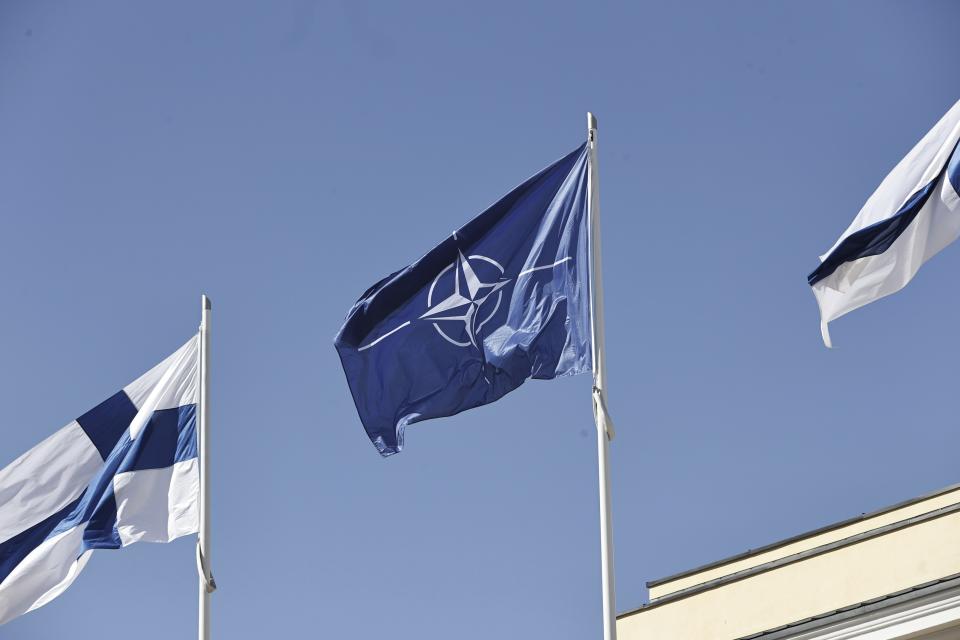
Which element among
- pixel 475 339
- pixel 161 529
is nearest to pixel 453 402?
pixel 475 339

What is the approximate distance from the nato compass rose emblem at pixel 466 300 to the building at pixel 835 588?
17.5 feet

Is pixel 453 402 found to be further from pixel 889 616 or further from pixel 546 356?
pixel 889 616

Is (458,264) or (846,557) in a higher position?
(458,264)

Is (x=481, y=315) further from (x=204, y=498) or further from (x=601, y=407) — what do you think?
(x=204, y=498)

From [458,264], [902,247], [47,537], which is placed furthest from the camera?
[47,537]

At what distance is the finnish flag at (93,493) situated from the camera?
19969mm

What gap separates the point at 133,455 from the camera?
802 inches

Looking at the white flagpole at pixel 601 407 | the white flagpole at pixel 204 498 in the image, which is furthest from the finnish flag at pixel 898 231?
the white flagpole at pixel 204 498

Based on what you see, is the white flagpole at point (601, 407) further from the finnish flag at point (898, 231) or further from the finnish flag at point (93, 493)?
the finnish flag at point (93, 493)

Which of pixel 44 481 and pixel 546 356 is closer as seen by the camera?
pixel 546 356

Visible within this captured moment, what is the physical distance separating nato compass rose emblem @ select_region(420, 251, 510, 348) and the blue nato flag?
0.01 metres

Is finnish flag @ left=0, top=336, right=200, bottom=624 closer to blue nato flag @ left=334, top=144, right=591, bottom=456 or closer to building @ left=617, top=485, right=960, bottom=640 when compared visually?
blue nato flag @ left=334, top=144, right=591, bottom=456

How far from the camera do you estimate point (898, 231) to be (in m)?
17.5

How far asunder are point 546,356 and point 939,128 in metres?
4.44
